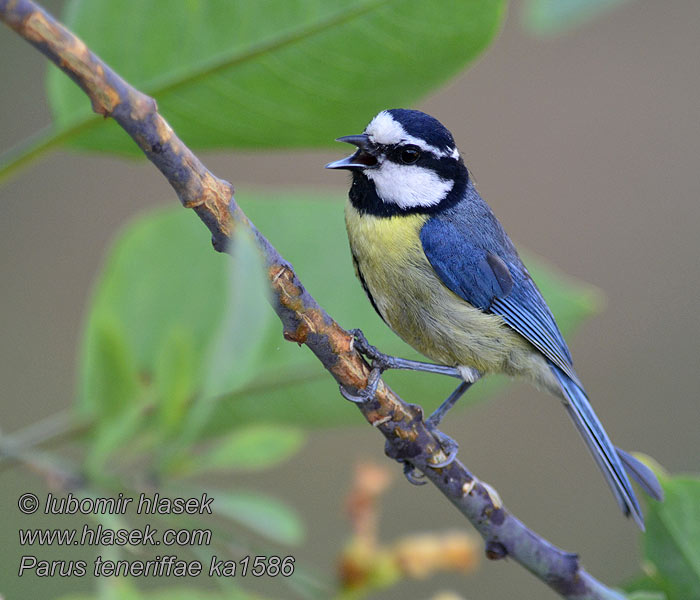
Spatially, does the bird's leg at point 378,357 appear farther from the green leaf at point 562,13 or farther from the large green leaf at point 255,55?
the green leaf at point 562,13

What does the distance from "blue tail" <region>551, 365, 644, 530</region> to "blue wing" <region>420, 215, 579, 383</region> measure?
0.13 ft

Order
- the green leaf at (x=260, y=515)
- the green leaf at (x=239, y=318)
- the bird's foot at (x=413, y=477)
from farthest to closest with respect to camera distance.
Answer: the bird's foot at (x=413, y=477) < the green leaf at (x=260, y=515) < the green leaf at (x=239, y=318)

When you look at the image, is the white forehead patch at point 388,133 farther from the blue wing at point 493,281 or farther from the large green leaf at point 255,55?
the large green leaf at point 255,55

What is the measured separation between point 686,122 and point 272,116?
568 centimetres

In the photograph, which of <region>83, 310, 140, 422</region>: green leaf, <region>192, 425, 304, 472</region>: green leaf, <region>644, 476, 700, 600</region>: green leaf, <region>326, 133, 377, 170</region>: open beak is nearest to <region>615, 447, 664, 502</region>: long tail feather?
<region>644, 476, 700, 600</region>: green leaf

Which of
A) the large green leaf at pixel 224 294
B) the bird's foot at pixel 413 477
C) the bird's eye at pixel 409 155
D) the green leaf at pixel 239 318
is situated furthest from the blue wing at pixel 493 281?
the green leaf at pixel 239 318

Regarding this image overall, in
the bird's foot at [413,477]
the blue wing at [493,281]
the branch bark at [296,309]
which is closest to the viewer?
the branch bark at [296,309]

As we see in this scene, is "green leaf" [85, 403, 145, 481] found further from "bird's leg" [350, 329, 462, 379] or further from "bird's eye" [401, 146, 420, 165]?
"bird's eye" [401, 146, 420, 165]

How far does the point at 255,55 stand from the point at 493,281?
3.17 ft

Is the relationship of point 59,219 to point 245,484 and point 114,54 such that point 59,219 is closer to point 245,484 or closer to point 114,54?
point 245,484

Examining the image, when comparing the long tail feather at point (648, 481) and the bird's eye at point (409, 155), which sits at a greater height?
the bird's eye at point (409, 155)

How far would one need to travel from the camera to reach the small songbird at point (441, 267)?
2021 mm

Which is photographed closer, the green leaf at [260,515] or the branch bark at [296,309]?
the branch bark at [296,309]

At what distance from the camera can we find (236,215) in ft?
3.30
